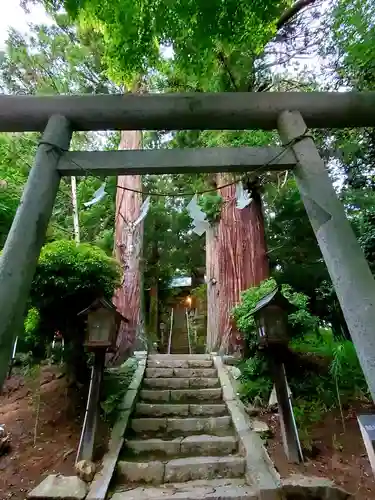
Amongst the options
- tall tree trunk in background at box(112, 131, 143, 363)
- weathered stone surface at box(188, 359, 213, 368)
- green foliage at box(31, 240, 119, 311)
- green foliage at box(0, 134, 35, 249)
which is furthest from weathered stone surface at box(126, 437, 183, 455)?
green foliage at box(0, 134, 35, 249)

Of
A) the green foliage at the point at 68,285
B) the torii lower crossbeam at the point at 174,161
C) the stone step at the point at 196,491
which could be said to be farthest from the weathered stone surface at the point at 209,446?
the torii lower crossbeam at the point at 174,161

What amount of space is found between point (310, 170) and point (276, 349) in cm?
200

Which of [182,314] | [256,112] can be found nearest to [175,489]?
[256,112]

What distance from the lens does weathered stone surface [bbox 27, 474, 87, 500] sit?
288 cm

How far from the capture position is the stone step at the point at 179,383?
5082 millimetres

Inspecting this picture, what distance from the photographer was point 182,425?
13.8 ft

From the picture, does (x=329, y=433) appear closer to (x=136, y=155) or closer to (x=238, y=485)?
(x=238, y=485)

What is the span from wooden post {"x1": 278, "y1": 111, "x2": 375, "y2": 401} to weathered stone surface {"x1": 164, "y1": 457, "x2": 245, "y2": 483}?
2061 millimetres

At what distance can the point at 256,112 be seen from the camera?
11.0 feet

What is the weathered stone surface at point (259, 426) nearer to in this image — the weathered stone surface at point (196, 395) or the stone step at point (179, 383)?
the weathered stone surface at point (196, 395)

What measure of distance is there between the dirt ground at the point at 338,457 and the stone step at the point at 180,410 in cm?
71

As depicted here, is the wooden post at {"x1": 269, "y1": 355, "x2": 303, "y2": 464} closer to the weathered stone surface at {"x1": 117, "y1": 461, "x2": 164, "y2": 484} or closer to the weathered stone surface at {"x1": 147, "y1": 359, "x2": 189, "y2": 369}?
the weathered stone surface at {"x1": 117, "y1": 461, "x2": 164, "y2": 484}

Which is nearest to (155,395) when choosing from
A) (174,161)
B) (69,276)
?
(69,276)

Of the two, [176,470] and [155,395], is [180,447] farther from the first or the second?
[155,395]
